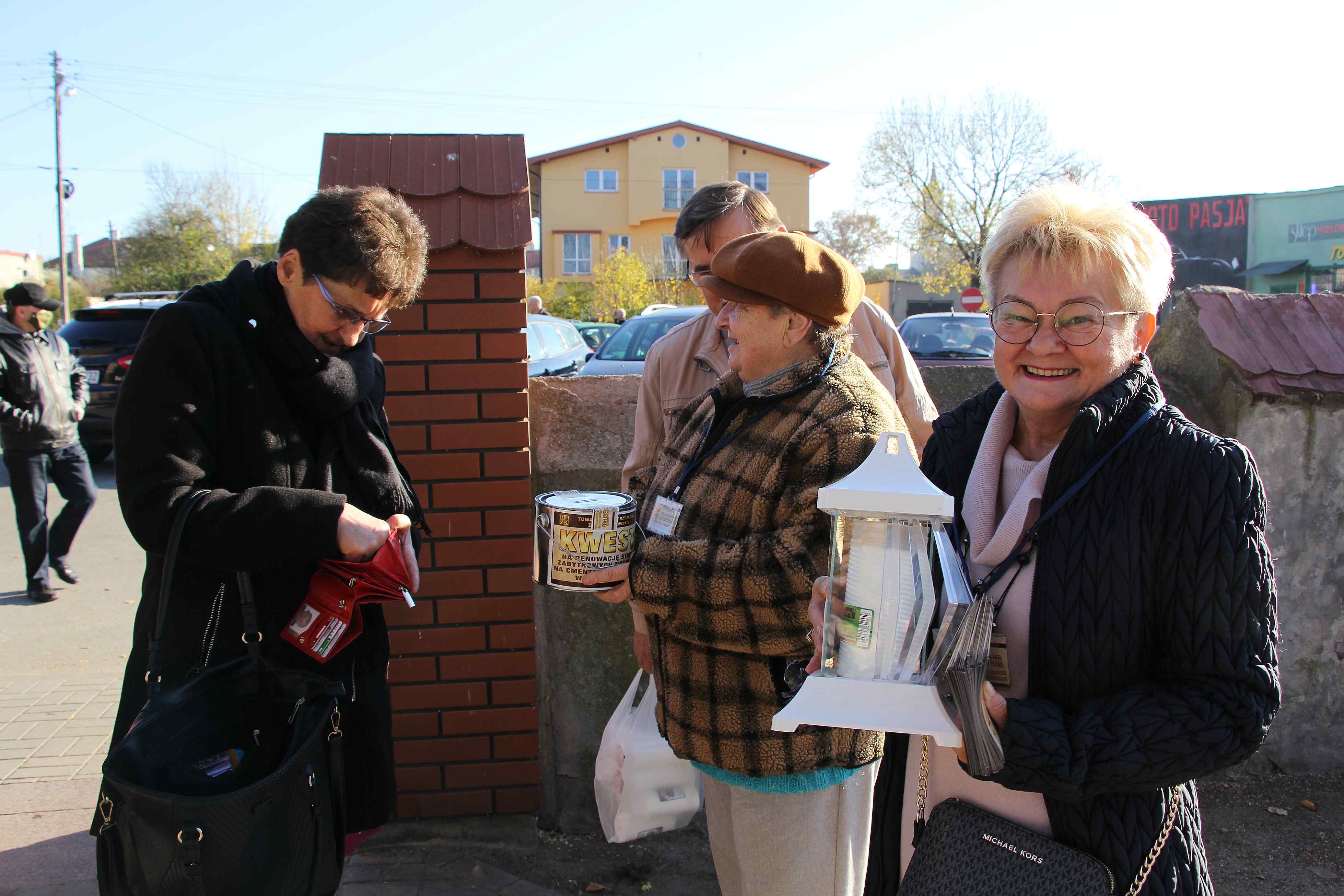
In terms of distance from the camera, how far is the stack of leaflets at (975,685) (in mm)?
1276

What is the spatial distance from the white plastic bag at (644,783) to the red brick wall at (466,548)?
2.67 feet

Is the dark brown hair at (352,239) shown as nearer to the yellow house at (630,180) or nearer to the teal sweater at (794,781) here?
the teal sweater at (794,781)

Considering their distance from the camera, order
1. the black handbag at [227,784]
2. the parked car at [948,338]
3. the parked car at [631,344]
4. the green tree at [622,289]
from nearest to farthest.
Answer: the black handbag at [227,784]
the parked car at [631,344]
the parked car at [948,338]
the green tree at [622,289]

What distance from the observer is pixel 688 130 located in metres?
53.4

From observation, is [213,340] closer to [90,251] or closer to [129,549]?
[129,549]

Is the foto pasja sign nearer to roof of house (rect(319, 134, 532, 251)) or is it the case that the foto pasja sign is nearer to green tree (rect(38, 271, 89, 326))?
roof of house (rect(319, 134, 532, 251))

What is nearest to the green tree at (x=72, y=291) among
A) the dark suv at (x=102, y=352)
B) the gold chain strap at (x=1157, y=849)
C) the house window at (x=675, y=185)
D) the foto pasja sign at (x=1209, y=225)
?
the dark suv at (x=102, y=352)

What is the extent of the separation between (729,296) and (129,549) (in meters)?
6.96

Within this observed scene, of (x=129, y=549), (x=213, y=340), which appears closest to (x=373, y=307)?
(x=213, y=340)

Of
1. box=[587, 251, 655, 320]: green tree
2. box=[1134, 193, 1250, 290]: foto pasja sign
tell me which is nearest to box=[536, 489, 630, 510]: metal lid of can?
box=[587, 251, 655, 320]: green tree

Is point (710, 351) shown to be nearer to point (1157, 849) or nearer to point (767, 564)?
point (767, 564)

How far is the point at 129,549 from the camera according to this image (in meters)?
7.18

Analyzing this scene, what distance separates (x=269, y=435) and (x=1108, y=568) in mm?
1614

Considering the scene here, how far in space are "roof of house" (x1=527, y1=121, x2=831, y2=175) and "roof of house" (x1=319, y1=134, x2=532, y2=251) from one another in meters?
52.5
